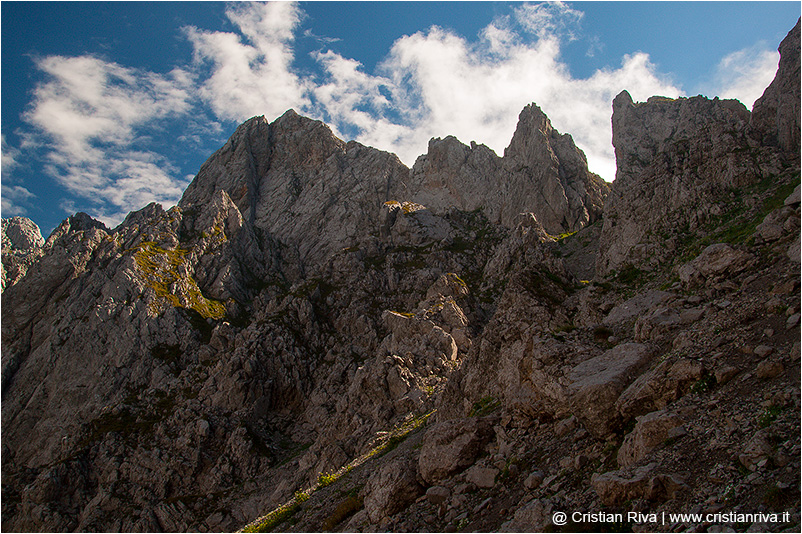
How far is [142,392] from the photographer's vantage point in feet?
269

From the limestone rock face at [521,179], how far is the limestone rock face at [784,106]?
6562 cm

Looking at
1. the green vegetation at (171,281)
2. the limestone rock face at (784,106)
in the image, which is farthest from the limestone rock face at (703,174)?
the green vegetation at (171,281)

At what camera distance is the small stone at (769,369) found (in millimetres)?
10984

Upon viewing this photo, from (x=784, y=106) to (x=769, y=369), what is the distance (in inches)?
1409

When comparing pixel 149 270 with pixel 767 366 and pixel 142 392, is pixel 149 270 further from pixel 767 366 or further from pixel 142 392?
pixel 767 366

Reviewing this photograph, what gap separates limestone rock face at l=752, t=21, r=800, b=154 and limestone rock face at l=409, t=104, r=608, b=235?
215ft

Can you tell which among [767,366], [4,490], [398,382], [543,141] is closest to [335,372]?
[398,382]

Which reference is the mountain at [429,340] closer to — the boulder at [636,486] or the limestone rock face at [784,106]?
the boulder at [636,486]

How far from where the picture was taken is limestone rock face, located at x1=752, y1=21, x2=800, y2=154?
3478cm

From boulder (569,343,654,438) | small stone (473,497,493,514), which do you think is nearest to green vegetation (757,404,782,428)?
boulder (569,343,654,438)

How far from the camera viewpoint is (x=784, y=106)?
36.3m

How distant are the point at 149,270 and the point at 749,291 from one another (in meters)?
108

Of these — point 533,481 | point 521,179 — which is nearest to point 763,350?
point 533,481

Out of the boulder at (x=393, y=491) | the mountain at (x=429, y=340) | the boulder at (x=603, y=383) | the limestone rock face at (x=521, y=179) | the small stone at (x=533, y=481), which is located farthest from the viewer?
the limestone rock face at (x=521, y=179)
